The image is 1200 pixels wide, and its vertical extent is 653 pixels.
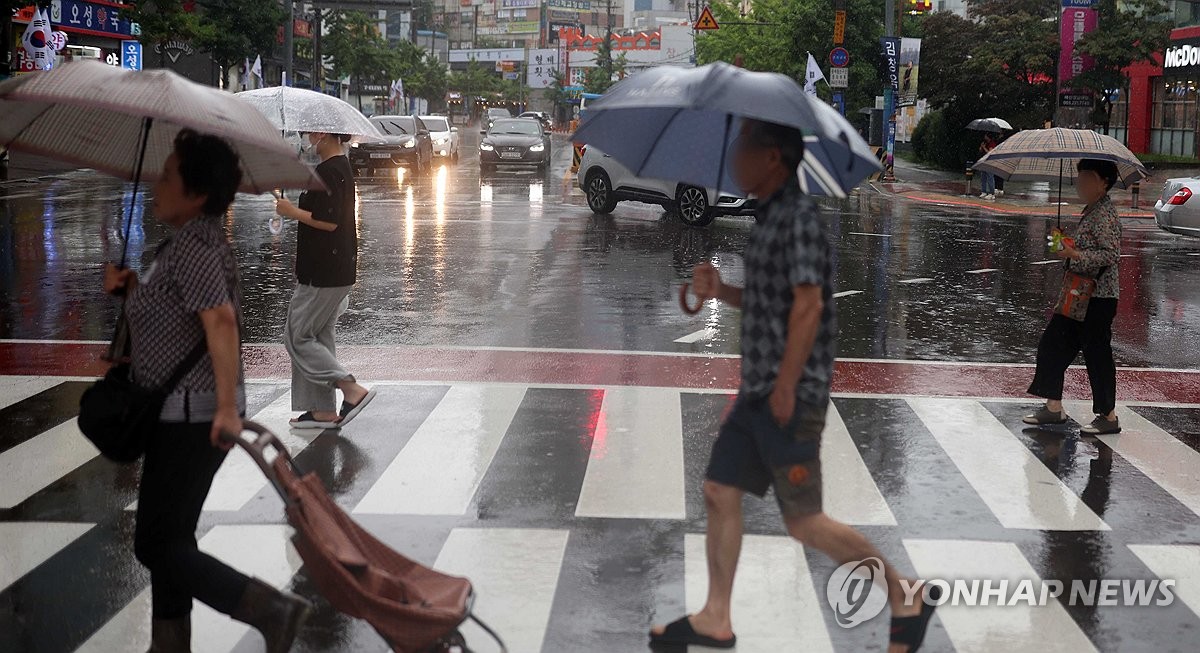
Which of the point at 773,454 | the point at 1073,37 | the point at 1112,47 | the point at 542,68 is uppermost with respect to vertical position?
the point at 542,68

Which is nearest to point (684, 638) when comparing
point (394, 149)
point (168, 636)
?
point (168, 636)

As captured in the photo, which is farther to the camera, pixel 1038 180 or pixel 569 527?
pixel 1038 180

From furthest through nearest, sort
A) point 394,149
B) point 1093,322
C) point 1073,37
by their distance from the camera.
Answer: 1. point 1073,37
2. point 394,149
3. point 1093,322

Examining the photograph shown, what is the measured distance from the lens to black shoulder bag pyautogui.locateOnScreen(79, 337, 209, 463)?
4.25 m

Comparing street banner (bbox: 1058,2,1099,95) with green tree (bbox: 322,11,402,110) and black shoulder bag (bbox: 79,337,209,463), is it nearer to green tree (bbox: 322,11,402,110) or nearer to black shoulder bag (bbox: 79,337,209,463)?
black shoulder bag (bbox: 79,337,209,463)

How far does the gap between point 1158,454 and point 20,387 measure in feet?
24.1

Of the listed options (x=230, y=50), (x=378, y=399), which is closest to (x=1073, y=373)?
(x=378, y=399)

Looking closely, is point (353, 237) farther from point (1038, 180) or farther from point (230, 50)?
point (230, 50)

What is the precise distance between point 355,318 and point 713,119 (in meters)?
7.77

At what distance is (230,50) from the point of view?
48375 mm

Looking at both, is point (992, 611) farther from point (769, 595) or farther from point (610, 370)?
point (610, 370)

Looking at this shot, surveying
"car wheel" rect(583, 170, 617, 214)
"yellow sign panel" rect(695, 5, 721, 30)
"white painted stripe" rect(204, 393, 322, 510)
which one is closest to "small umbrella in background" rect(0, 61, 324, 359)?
"white painted stripe" rect(204, 393, 322, 510)

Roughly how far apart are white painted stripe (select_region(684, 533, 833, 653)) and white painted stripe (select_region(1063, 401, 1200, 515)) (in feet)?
7.70

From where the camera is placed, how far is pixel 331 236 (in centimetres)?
791
